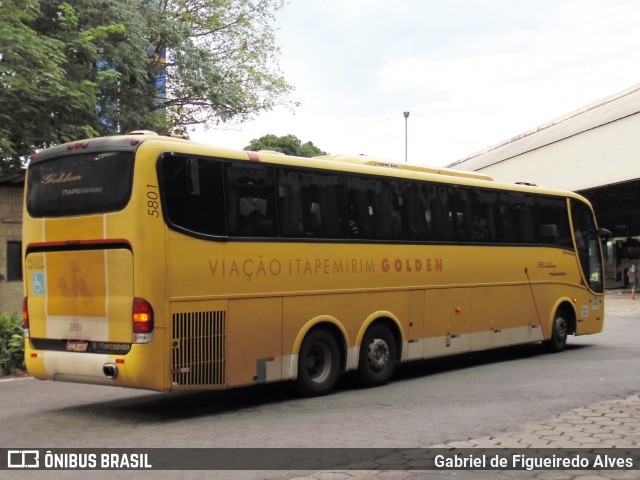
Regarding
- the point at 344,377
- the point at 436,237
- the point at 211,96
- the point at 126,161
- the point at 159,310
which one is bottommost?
the point at 344,377

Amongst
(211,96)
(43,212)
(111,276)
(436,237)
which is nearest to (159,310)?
(111,276)

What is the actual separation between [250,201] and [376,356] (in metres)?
3.39

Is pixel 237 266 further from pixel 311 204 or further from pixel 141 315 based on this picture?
pixel 311 204

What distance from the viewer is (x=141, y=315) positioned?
363 inches

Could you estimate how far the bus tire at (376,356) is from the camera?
12172mm

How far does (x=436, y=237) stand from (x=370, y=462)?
23.2 ft

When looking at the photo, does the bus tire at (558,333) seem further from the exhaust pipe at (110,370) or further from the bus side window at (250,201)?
the exhaust pipe at (110,370)

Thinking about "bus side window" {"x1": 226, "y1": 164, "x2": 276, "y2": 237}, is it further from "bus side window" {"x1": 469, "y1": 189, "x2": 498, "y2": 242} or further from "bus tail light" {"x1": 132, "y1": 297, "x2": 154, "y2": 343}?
"bus side window" {"x1": 469, "y1": 189, "x2": 498, "y2": 242}

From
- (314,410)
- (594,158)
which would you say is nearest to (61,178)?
(314,410)

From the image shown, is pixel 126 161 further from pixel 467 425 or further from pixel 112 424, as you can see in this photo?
pixel 467 425

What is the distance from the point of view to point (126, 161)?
31.2ft

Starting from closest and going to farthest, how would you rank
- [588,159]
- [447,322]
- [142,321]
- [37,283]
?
[142,321]
[37,283]
[447,322]
[588,159]

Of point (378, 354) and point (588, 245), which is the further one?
point (588, 245)

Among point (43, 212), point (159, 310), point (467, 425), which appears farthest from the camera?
point (43, 212)
